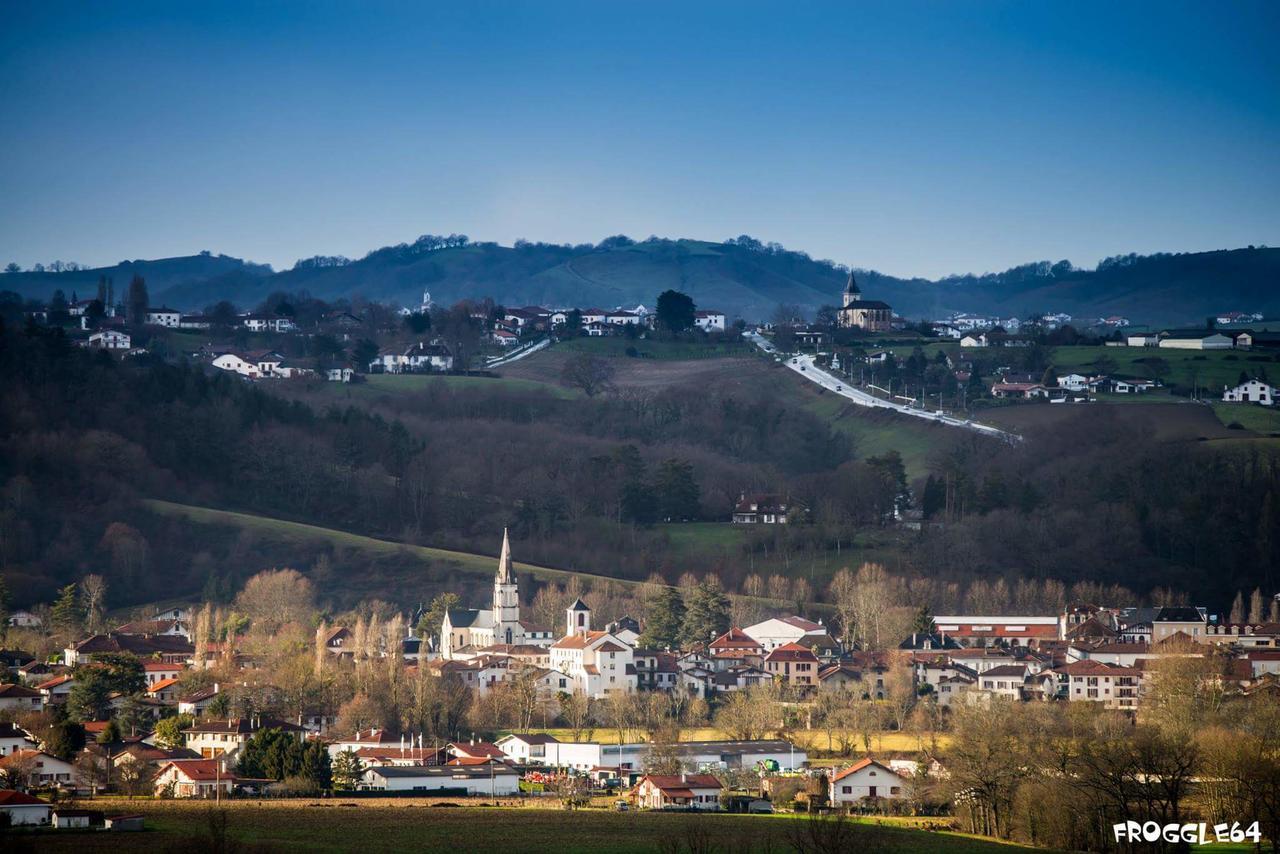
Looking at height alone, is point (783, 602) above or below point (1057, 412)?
below

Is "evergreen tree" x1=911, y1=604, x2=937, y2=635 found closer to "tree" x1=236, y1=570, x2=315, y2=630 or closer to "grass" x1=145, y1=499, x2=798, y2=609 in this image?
"grass" x1=145, y1=499, x2=798, y2=609

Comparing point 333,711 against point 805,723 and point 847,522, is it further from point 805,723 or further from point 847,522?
point 847,522

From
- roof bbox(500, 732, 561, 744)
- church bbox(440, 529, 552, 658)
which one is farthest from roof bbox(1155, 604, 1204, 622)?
roof bbox(500, 732, 561, 744)

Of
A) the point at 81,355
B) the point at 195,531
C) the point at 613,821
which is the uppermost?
the point at 81,355

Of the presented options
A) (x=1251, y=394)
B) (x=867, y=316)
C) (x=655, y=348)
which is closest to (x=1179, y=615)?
(x=1251, y=394)

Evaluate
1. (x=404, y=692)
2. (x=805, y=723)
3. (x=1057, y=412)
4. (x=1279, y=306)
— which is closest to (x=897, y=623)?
(x=805, y=723)

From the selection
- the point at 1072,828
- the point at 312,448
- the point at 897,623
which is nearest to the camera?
the point at 1072,828

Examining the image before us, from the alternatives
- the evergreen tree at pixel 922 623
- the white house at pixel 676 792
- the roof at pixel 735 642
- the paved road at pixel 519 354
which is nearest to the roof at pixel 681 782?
the white house at pixel 676 792

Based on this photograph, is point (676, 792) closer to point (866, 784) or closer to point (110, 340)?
point (866, 784)
